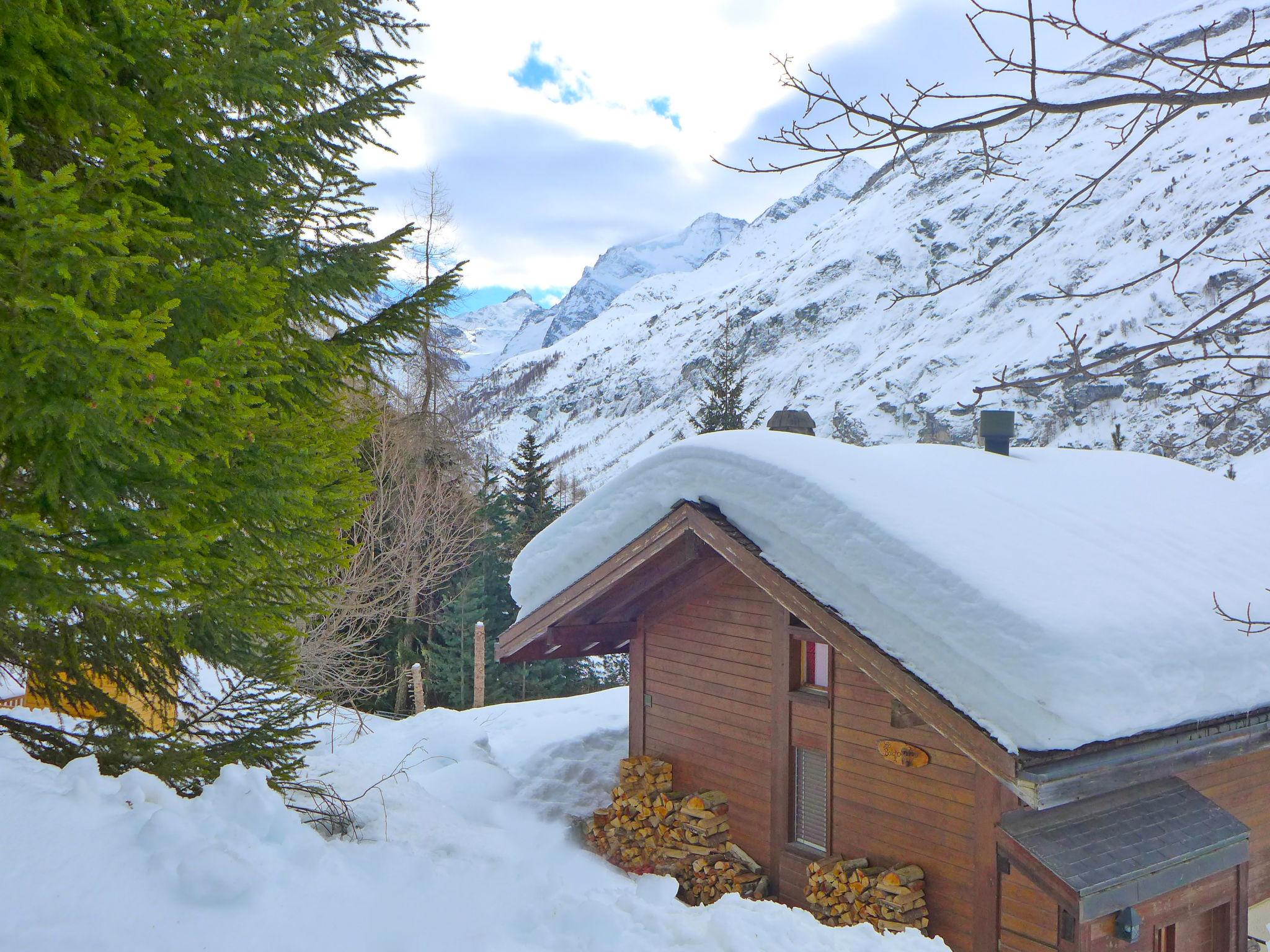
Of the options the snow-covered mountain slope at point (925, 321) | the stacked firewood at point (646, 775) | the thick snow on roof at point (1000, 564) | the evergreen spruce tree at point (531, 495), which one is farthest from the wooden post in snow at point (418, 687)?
the snow-covered mountain slope at point (925, 321)

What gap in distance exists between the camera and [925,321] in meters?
143

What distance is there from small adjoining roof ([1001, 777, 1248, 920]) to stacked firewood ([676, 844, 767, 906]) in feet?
9.08

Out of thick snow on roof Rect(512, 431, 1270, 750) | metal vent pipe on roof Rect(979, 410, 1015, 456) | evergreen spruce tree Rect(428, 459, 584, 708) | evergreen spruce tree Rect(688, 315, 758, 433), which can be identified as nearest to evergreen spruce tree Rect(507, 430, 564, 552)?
evergreen spruce tree Rect(428, 459, 584, 708)

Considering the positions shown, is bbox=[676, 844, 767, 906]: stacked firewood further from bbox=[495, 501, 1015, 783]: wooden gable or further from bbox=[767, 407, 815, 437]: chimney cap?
bbox=[767, 407, 815, 437]: chimney cap

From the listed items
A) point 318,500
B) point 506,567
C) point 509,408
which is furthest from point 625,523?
point 509,408

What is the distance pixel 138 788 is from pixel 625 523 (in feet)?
16.3

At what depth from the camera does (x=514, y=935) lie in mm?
3508

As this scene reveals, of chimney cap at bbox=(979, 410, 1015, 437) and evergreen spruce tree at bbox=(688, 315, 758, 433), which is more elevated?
evergreen spruce tree at bbox=(688, 315, 758, 433)

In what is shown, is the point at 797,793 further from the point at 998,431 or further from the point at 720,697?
the point at 998,431

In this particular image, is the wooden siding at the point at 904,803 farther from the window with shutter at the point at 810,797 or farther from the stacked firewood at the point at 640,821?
the stacked firewood at the point at 640,821

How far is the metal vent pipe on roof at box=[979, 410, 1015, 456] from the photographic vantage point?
916 cm

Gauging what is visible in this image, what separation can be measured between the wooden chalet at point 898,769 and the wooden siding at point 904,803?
0.01 m

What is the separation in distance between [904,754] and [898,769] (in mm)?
219

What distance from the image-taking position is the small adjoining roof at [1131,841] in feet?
17.2
